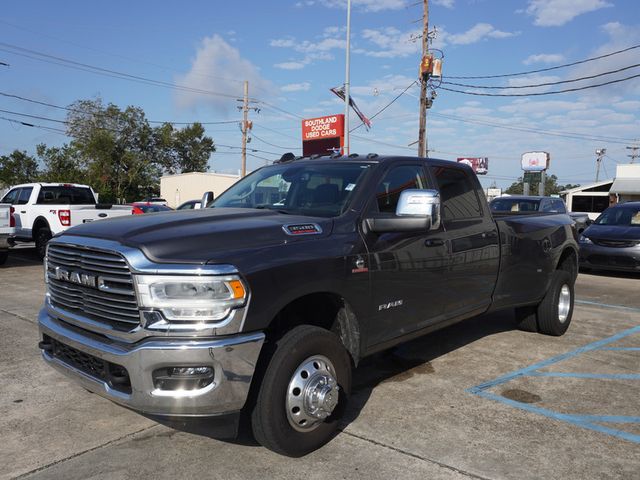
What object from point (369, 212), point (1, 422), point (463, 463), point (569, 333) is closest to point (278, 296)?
point (369, 212)

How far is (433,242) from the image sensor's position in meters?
4.30

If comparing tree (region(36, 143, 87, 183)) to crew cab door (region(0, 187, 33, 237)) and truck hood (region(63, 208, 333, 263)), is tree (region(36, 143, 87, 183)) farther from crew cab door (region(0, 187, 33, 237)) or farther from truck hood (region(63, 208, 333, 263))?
truck hood (region(63, 208, 333, 263))

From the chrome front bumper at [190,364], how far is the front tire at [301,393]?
0.20 meters

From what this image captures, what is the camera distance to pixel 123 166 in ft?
189

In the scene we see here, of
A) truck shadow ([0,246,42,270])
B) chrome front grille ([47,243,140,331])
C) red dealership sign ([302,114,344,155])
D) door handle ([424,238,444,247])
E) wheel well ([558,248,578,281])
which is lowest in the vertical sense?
truck shadow ([0,246,42,270])

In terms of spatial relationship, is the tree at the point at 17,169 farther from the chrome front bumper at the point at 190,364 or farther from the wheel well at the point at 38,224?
the chrome front bumper at the point at 190,364

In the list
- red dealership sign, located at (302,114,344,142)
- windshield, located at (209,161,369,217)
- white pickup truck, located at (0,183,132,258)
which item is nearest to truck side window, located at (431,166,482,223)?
windshield, located at (209,161,369,217)

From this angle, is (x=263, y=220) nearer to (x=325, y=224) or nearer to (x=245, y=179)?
(x=325, y=224)

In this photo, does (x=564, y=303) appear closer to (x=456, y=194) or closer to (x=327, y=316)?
(x=456, y=194)

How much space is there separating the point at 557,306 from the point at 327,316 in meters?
3.65

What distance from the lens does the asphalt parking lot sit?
3.21 metres

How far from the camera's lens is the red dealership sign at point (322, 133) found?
3303 cm

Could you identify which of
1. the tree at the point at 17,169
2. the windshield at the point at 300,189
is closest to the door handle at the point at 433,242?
the windshield at the point at 300,189

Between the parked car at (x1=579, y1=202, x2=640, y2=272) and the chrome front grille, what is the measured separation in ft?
36.3
